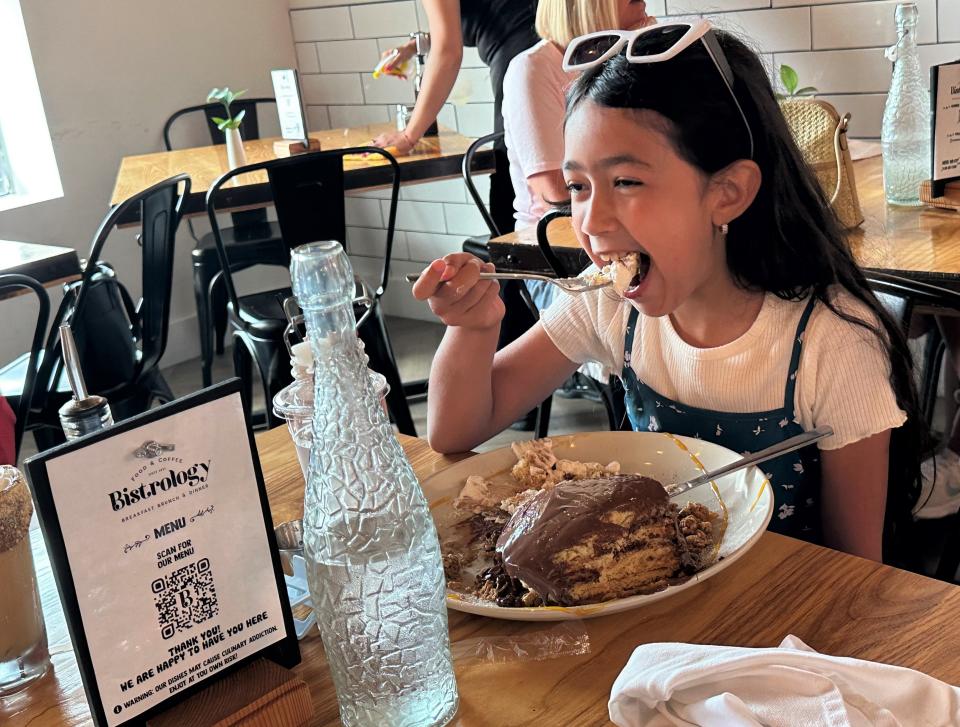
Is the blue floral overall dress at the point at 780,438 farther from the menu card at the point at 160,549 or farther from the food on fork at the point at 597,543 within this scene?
the menu card at the point at 160,549

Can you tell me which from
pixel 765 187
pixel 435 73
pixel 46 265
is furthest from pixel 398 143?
pixel 765 187

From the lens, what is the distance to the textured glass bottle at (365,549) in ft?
2.24

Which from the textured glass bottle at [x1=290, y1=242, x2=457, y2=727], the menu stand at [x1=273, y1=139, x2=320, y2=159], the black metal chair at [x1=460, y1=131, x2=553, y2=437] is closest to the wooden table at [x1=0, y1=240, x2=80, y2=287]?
the black metal chair at [x1=460, y1=131, x2=553, y2=437]

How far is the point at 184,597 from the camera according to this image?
69cm

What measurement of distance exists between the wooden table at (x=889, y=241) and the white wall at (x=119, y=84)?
2632 millimetres

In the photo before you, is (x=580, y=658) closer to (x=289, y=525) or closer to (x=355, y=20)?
(x=289, y=525)

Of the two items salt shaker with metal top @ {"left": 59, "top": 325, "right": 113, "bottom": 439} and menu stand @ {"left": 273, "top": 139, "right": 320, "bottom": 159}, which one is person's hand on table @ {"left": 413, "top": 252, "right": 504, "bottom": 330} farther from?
menu stand @ {"left": 273, "top": 139, "right": 320, "bottom": 159}

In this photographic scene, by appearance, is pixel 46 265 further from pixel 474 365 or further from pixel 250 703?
pixel 250 703

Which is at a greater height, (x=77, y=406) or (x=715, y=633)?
(x=77, y=406)

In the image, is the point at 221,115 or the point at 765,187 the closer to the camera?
the point at 765,187

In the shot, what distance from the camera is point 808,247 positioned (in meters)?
1.25

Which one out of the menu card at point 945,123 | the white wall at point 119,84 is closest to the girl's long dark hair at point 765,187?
the menu card at point 945,123

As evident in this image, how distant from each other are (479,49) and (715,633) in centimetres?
279

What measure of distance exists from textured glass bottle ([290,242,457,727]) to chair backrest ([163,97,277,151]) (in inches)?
159
